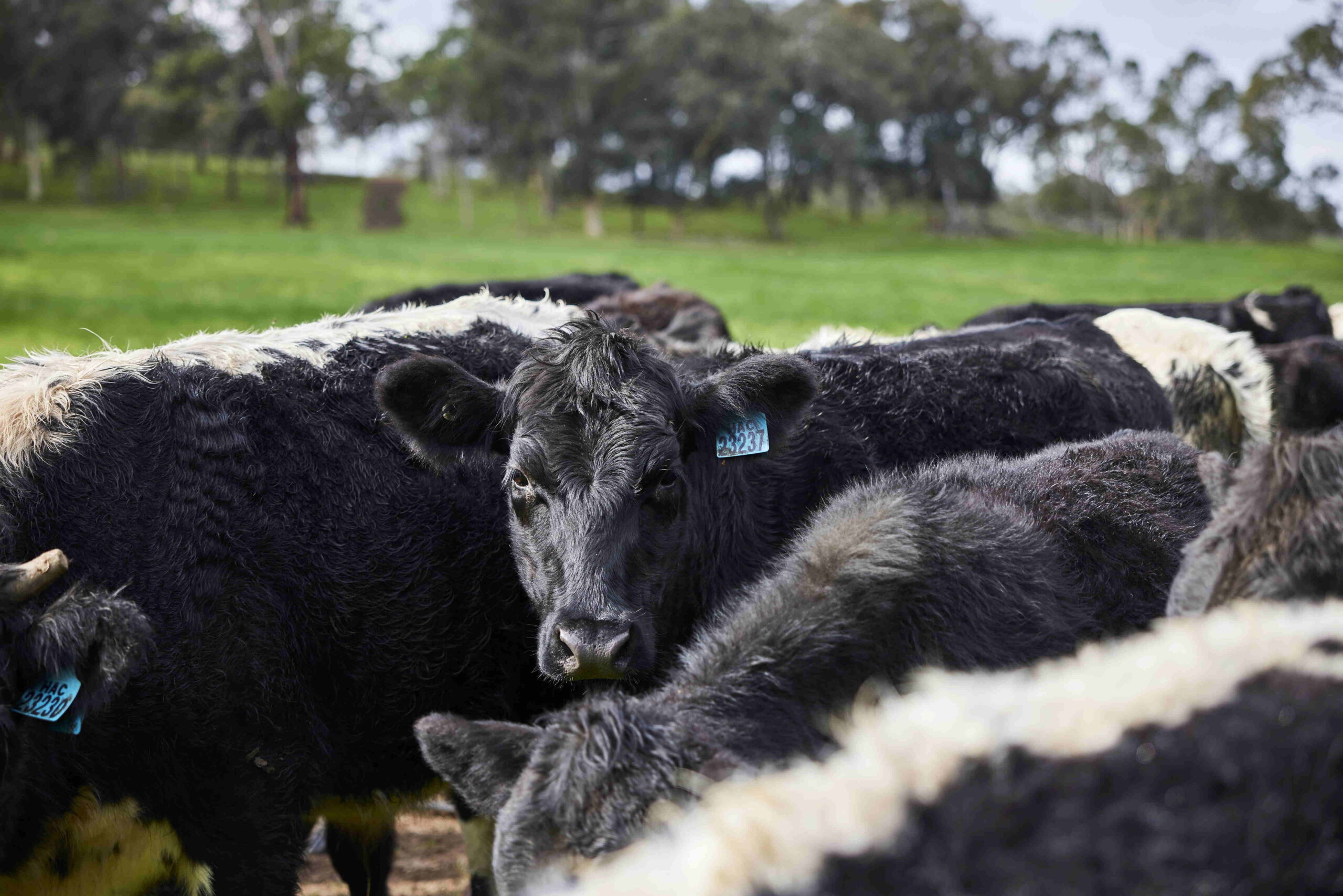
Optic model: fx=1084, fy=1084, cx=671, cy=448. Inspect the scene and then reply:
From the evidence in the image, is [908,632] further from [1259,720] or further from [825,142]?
[825,142]

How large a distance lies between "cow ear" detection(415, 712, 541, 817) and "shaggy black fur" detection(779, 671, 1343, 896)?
830mm

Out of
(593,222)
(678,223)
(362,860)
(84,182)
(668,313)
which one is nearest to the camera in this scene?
(362,860)

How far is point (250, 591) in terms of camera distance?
3592mm

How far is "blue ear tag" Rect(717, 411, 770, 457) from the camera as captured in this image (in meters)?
4.13

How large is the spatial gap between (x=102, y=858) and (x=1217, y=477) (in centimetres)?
333

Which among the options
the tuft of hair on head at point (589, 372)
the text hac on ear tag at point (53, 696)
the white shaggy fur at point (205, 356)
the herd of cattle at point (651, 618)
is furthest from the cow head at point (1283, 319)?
the text hac on ear tag at point (53, 696)

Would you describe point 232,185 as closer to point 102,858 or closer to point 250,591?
point 250,591

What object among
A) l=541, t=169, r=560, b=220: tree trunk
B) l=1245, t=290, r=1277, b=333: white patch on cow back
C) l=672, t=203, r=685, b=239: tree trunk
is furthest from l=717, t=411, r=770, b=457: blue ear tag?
l=541, t=169, r=560, b=220: tree trunk

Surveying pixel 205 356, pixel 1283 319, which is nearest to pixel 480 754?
pixel 205 356

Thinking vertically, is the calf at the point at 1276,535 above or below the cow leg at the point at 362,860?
above

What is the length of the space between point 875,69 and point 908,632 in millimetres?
70505

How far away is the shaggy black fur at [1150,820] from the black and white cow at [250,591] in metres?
2.37

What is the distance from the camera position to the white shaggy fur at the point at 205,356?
3.50 m

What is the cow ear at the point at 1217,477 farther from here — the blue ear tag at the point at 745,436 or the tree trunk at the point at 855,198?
the tree trunk at the point at 855,198
